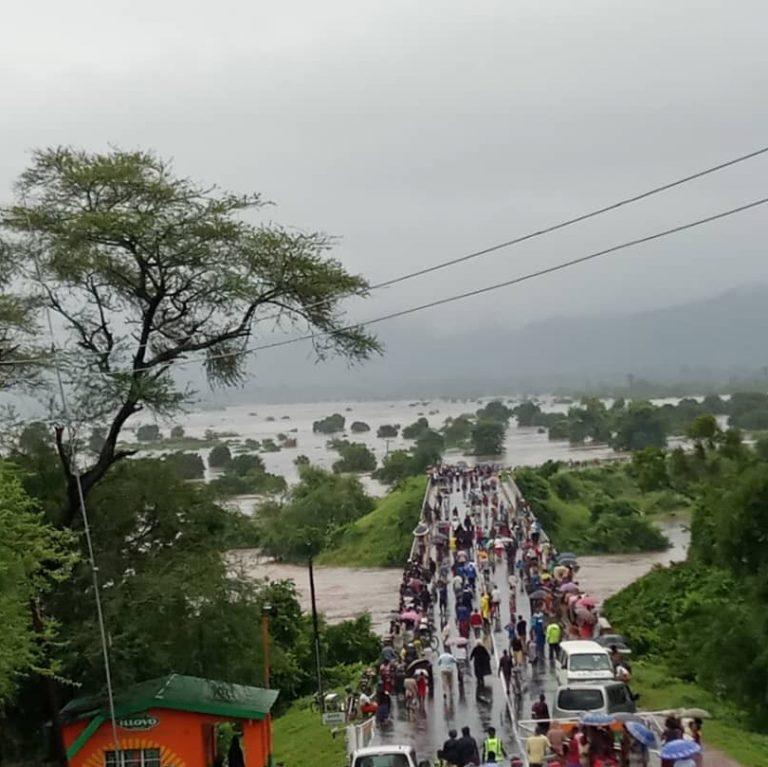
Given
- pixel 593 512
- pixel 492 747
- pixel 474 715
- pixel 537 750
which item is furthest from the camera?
pixel 593 512

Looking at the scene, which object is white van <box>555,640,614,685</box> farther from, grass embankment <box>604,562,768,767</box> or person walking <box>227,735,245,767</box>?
person walking <box>227,735,245,767</box>

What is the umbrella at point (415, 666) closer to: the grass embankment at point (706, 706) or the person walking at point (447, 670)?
the person walking at point (447, 670)

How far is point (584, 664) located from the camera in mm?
20781

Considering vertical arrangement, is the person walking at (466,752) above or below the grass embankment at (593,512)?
above

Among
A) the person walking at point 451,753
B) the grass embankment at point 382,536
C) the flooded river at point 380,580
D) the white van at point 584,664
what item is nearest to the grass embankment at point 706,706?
the white van at point 584,664

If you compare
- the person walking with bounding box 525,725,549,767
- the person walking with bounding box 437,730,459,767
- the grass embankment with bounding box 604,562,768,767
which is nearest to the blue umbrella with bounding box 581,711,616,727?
the person walking with bounding box 525,725,549,767

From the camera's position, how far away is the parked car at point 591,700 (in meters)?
17.9

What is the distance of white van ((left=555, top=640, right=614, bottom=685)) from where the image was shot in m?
20.3

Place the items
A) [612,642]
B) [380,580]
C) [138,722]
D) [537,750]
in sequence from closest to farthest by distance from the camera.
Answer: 1. [537,750]
2. [138,722]
3. [612,642]
4. [380,580]

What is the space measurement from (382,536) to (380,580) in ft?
20.9

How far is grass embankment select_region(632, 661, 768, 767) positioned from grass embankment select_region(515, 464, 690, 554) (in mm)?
40754

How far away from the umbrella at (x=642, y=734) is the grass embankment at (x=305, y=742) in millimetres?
6847

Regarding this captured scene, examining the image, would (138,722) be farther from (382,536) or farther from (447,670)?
(382,536)

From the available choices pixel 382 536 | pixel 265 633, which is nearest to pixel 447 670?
pixel 265 633
